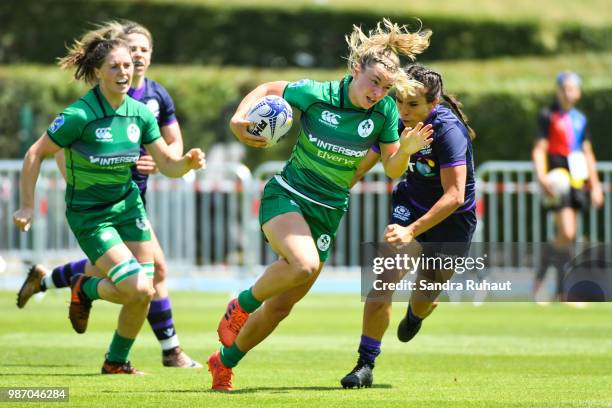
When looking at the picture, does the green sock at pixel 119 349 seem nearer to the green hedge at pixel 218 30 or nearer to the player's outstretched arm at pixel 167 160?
the player's outstretched arm at pixel 167 160

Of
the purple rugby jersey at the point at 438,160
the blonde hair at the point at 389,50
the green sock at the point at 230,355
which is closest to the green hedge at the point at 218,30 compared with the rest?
the purple rugby jersey at the point at 438,160

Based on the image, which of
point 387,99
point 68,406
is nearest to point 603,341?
point 387,99

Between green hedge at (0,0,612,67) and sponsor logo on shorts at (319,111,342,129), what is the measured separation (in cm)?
1533

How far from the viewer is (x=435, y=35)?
23.2 metres

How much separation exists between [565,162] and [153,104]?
6.64 meters

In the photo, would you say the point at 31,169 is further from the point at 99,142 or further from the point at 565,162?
the point at 565,162

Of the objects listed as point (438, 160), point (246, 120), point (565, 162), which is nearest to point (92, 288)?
point (246, 120)

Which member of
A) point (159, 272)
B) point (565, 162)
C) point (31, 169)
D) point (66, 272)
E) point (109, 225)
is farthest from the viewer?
point (565, 162)

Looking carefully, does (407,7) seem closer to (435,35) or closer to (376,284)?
(435,35)

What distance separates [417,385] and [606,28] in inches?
695

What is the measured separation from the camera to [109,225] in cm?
834

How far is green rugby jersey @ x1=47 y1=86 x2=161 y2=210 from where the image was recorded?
809 centimetres

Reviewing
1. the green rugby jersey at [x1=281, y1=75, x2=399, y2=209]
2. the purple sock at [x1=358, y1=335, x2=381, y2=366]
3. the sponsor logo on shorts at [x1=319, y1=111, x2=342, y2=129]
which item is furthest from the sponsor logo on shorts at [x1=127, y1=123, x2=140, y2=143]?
the purple sock at [x1=358, y1=335, x2=381, y2=366]

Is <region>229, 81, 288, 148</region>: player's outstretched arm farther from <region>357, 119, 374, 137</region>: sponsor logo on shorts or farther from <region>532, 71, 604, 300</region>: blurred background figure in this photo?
<region>532, 71, 604, 300</region>: blurred background figure
